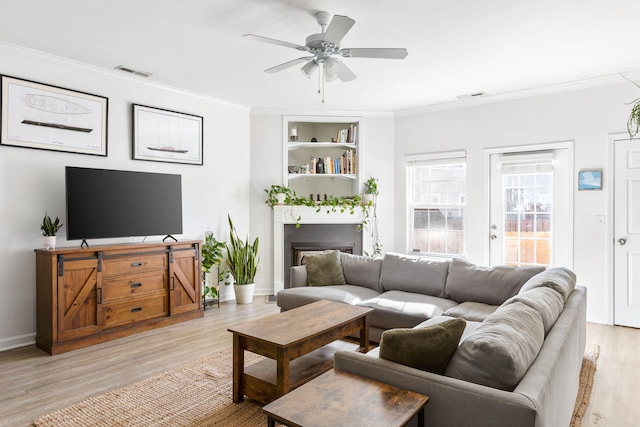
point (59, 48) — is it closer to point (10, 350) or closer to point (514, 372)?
point (10, 350)

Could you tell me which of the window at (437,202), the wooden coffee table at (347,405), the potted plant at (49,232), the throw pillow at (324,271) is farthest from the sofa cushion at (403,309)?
the potted plant at (49,232)

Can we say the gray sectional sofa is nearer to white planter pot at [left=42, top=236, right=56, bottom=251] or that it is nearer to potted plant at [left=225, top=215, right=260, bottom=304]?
potted plant at [left=225, top=215, right=260, bottom=304]

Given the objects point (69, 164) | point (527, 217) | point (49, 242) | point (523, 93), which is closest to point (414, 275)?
point (527, 217)

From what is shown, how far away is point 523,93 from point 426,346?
14.0ft

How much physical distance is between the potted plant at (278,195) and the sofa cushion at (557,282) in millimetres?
3516

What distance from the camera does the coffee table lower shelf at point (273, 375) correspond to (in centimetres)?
244

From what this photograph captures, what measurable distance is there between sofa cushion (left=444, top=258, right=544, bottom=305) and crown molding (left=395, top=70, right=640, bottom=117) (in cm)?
235

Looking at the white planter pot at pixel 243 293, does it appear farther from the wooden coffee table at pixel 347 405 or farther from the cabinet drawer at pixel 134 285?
the wooden coffee table at pixel 347 405

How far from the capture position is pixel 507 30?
10.3ft

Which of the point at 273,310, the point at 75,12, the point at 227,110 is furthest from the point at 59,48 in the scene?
the point at 273,310

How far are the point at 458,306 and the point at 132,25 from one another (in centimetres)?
358

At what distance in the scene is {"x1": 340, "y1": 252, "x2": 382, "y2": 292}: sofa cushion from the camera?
14.0 ft

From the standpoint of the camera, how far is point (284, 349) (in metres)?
2.32

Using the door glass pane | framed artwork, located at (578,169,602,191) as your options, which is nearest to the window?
the door glass pane
